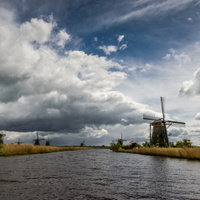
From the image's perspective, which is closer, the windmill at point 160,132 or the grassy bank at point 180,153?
the grassy bank at point 180,153

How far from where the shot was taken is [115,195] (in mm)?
9445

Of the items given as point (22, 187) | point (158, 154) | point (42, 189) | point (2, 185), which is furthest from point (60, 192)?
point (158, 154)

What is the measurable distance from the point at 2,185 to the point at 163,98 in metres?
64.5

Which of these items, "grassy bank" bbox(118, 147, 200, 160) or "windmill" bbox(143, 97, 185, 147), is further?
"windmill" bbox(143, 97, 185, 147)

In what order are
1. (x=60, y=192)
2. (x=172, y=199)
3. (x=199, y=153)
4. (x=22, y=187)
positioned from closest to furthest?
(x=172, y=199) → (x=60, y=192) → (x=22, y=187) → (x=199, y=153)

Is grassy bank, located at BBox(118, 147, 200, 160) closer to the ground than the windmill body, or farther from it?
closer to the ground

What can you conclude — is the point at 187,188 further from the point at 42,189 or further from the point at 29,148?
the point at 29,148

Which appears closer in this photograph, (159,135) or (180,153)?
(180,153)

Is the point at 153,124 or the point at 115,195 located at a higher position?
the point at 153,124

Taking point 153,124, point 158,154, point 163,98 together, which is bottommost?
point 158,154

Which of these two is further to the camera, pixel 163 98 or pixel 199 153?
pixel 163 98

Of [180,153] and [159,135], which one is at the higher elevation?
[159,135]

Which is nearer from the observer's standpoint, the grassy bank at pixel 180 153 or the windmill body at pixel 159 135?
the grassy bank at pixel 180 153

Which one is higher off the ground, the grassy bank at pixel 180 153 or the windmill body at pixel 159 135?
the windmill body at pixel 159 135
